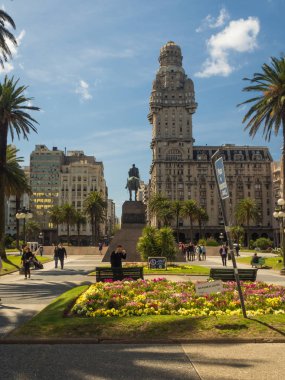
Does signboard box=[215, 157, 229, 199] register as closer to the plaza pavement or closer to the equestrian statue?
the plaza pavement

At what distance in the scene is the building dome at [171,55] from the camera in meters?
160

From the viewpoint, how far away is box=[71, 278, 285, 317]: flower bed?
447 inches

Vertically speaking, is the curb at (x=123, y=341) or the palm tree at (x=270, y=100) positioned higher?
the palm tree at (x=270, y=100)

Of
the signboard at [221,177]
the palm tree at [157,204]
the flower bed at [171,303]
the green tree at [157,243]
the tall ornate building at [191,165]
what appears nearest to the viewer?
the signboard at [221,177]

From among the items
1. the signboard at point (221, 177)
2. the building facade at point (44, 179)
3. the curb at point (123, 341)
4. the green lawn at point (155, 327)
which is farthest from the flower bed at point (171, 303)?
the building facade at point (44, 179)

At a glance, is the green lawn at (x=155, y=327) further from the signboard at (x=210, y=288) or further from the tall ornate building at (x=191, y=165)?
the tall ornate building at (x=191, y=165)

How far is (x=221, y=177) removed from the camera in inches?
443

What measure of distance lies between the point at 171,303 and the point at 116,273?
6350 millimetres

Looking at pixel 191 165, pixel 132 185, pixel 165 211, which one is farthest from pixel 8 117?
pixel 191 165

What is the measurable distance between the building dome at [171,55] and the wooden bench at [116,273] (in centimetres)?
15001

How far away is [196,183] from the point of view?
5728 inches

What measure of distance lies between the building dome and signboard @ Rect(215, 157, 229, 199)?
15552 centimetres

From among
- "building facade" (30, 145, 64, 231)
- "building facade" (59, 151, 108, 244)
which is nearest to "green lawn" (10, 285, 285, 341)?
"building facade" (59, 151, 108, 244)

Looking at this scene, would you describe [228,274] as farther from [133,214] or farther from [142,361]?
[133,214]
